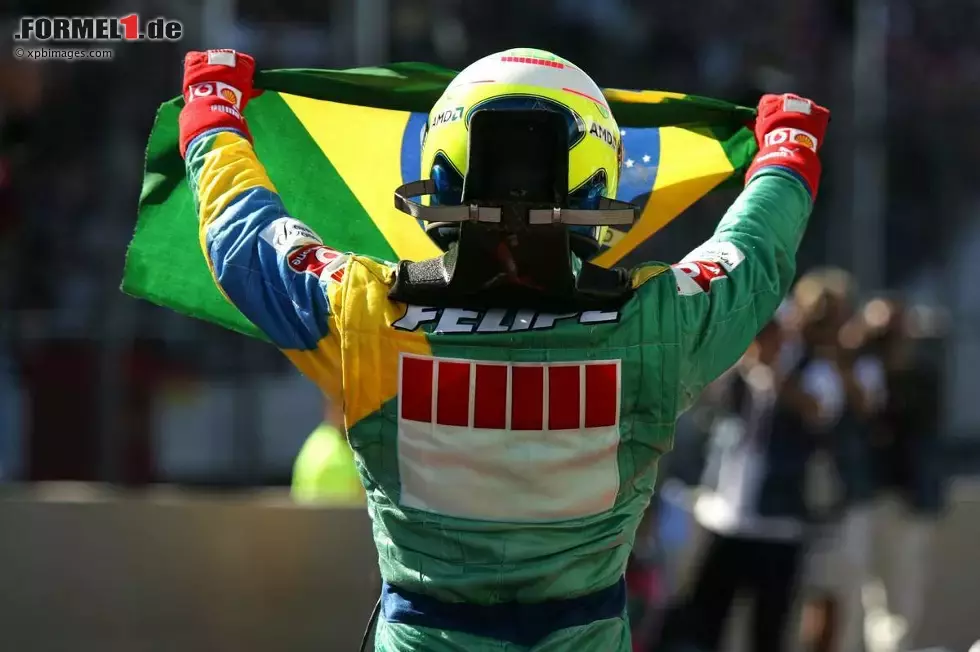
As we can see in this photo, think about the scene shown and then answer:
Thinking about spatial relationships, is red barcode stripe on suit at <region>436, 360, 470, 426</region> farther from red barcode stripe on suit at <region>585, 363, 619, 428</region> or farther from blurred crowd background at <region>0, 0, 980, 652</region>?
blurred crowd background at <region>0, 0, 980, 652</region>

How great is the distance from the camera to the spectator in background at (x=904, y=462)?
6406 millimetres

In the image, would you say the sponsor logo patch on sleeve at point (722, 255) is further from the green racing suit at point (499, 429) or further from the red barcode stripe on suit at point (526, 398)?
the red barcode stripe on suit at point (526, 398)

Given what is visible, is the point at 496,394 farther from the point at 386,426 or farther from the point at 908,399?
the point at 908,399

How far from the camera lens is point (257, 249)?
7.54ft

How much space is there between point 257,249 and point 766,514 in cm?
398

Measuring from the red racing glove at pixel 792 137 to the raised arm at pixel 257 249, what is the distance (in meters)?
0.87

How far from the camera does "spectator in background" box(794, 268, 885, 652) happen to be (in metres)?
5.93

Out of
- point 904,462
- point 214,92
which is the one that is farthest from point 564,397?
point 904,462

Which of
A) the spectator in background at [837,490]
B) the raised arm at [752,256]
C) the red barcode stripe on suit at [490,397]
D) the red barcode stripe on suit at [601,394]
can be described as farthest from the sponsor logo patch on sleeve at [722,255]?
the spectator in background at [837,490]

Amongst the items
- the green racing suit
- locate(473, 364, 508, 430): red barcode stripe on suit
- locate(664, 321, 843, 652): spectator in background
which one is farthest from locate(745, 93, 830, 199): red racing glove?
locate(664, 321, 843, 652): spectator in background

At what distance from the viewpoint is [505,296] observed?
212 centimetres

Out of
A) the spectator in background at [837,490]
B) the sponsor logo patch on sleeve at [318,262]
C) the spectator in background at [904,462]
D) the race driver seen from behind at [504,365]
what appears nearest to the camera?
the race driver seen from behind at [504,365]

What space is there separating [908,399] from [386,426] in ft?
15.6

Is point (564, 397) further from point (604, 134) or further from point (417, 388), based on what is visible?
point (604, 134)
